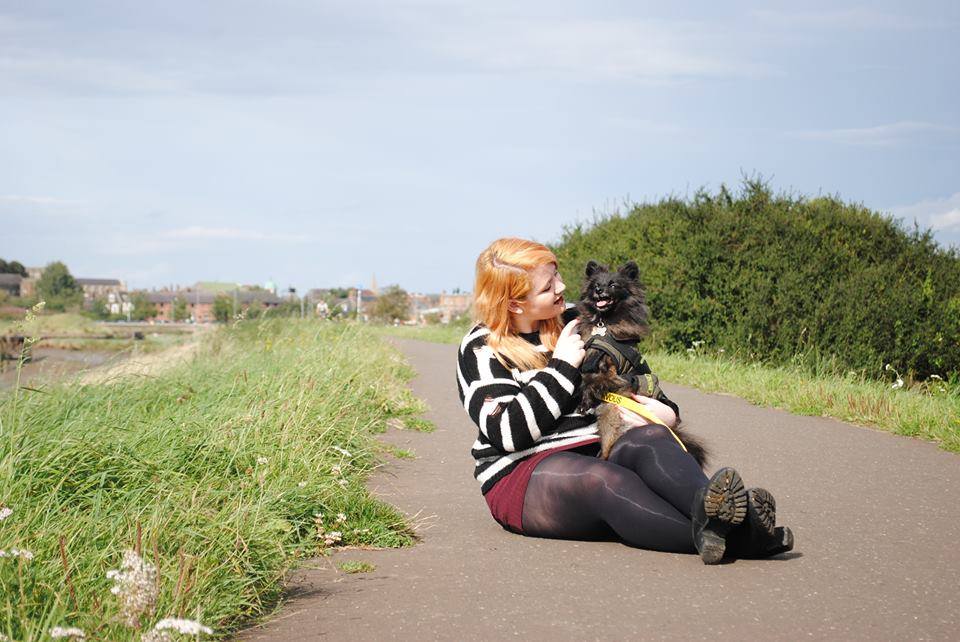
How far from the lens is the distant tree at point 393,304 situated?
210 ft

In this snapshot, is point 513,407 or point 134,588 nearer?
point 134,588

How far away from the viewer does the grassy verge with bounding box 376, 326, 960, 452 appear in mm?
9117

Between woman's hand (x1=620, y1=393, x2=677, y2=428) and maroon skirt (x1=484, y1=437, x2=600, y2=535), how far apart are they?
0.87 ft

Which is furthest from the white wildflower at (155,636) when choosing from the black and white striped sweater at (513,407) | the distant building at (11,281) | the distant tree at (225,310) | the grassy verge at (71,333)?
the distant building at (11,281)

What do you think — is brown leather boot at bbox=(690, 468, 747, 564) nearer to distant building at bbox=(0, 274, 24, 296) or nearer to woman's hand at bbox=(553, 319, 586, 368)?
woman's hand at bbox=(553, 319, 586, 368)

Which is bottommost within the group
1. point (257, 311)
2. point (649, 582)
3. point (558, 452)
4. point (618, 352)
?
point (649, 582)

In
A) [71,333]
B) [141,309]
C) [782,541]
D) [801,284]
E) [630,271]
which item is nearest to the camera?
[782,541]

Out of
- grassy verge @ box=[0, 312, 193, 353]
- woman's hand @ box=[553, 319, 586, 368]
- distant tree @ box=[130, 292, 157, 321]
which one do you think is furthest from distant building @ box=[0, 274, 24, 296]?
woman's hand @ box=[553, 319, 586, 368]

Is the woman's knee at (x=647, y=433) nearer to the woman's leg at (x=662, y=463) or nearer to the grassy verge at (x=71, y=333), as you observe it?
the woman's leg at (x=662, y=463)

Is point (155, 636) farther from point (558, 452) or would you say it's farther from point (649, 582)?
point (558, 452)

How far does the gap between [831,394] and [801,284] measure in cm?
405

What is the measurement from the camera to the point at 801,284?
47.5 feet

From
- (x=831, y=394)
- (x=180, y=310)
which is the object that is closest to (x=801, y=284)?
(x=831, y=394)

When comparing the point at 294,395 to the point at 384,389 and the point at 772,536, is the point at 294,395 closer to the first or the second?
the point at 384,389
